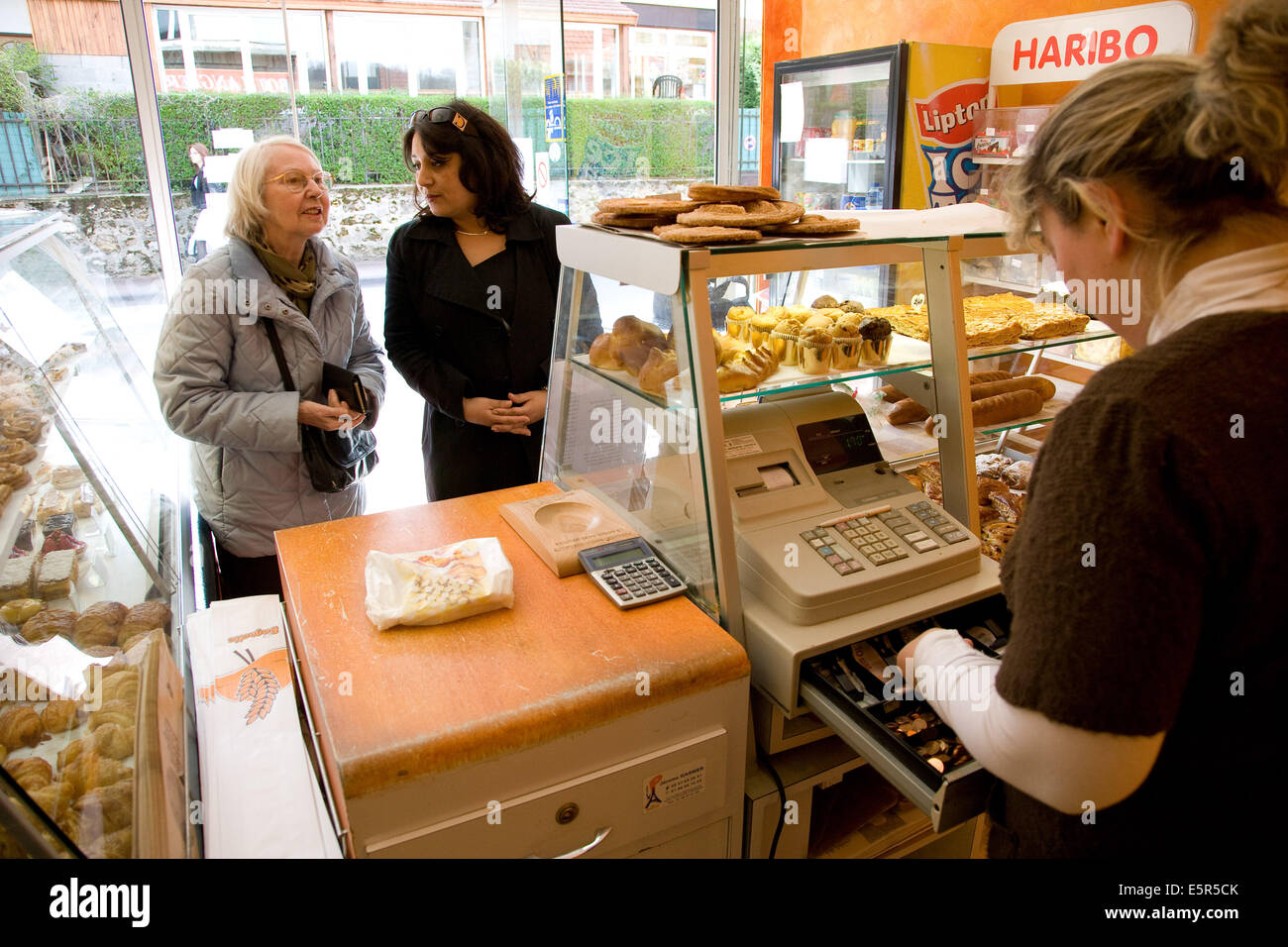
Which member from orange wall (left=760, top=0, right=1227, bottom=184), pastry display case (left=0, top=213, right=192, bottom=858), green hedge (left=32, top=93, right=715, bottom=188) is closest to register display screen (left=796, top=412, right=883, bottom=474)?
pastry display case (left=0, top=213, right=192, bottom=858)

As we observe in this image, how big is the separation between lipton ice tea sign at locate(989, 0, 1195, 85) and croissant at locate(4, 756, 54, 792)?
12.2 feet

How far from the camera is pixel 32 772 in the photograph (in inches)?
45.4

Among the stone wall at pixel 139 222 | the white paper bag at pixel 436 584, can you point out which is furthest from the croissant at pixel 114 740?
the stone wall at pixel 139 222

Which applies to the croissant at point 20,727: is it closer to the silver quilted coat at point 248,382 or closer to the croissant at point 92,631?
the croissant at point 92,631

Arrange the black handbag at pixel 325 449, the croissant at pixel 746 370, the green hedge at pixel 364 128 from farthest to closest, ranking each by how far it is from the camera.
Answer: the green hedge at pixel 364 128 → the black handbag at pixel 325 449 → the croissant at pixel 746 370

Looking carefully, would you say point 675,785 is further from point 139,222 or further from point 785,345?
point 139,222

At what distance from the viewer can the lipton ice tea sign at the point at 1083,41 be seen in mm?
3227

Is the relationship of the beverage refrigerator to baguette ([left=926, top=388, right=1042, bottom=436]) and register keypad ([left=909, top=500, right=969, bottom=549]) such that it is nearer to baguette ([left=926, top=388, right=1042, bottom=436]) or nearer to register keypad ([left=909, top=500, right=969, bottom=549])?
baguette ([left=926, top=388, right=1042, bottom=436])

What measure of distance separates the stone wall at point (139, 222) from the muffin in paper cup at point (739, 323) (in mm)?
1479

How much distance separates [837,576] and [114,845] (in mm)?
1144

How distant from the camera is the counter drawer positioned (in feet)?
3.97

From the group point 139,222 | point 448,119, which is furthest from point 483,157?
point 139,222
